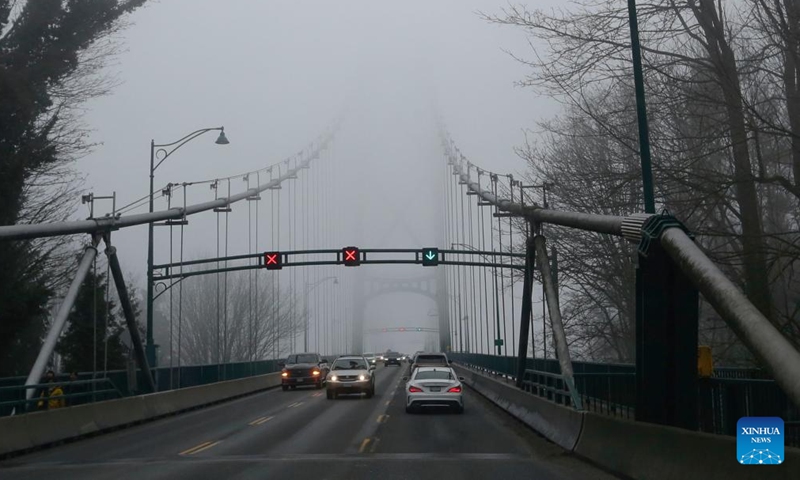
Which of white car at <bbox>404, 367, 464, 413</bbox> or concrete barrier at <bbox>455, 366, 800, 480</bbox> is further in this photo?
white car at <bbox>404, 367, 464, 413</bbox>

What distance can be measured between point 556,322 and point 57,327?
12751 millimetres

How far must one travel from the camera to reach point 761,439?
28.8ft

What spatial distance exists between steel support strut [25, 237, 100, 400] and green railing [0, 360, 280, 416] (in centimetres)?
33

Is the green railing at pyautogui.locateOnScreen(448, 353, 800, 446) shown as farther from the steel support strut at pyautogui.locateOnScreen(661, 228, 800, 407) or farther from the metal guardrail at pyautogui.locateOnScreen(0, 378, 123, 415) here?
the metal guardrail at pyautogui.locateOnScreen(0, 378, 123, 415)

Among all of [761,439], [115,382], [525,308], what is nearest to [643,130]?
[761,439]

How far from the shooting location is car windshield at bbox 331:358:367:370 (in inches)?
1590

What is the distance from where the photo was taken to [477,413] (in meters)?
30.7

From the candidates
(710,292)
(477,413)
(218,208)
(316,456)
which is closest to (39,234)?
(316,456)

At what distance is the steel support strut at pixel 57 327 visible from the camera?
23.6 meters

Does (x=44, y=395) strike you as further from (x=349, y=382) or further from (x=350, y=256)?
(x=350, y=256)

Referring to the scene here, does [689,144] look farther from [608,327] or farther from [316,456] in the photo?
[608,327]

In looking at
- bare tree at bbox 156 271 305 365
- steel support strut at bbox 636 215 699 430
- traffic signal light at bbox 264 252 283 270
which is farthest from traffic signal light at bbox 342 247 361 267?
steel support strut at bbox 636 215 699 430

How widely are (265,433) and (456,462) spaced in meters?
7.71

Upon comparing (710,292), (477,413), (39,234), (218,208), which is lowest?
(477,413)
